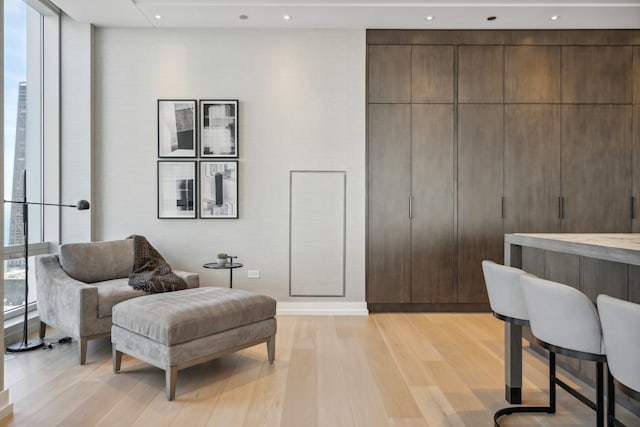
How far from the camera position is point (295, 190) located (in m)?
4.36

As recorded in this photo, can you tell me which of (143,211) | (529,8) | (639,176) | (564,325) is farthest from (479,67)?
(143,211)

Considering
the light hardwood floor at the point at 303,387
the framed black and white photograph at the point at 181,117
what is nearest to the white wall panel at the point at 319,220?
the light hardwood floor at the point at 303,387

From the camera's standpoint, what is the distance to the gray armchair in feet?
9.61

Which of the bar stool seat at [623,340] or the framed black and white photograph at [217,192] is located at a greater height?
the framed black and white photograph at [217,192]

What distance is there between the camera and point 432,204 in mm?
4348

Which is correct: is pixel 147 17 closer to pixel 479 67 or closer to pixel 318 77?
pixel 318 77

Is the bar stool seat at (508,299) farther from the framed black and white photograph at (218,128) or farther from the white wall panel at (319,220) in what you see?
the framed black and white photograph at (218,128)

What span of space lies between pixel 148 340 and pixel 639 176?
512 cm

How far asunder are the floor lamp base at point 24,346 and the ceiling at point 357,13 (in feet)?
10.3

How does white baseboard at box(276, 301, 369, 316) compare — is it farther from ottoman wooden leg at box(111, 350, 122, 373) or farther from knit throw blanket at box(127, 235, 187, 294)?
ottoman wooden leg at box(111, 350, 122, 373)

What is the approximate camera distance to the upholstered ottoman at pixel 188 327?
238cm

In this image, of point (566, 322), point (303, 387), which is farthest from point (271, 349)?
point (566, 322)

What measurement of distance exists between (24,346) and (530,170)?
5115 mm

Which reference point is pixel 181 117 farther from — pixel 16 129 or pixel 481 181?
pixel 481 181
